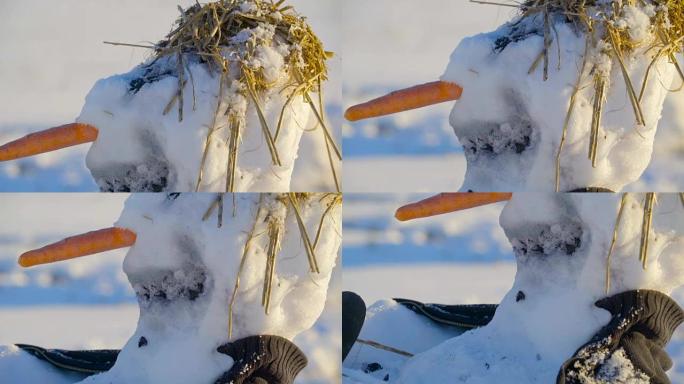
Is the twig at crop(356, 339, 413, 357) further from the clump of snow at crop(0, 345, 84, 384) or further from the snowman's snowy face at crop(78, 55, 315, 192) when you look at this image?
the clump of snow at crop(0, 345, 84, 384)

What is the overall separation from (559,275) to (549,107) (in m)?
0.49

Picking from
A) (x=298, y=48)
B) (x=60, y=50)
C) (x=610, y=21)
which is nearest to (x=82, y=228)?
(x=60, y=50)

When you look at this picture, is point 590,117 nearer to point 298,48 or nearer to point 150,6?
point 298,48

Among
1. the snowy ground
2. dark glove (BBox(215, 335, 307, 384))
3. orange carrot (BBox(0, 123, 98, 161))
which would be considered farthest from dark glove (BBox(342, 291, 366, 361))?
orange carrot (BBox(0, 123, 98, 161))

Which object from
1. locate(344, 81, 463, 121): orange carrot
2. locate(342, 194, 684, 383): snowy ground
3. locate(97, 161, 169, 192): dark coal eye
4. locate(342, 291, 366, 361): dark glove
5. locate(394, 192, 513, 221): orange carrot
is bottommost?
locate(342, 291, 366, 361): dark glove

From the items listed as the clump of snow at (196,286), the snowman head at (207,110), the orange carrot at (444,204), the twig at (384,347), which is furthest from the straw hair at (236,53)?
the twig at (384,347)

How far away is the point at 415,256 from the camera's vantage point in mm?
2875

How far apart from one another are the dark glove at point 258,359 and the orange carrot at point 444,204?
52cm

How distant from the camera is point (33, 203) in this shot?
2824 mm

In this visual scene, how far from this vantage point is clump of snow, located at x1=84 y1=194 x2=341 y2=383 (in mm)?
2785

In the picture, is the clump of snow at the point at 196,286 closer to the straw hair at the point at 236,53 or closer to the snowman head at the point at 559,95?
the straw hair at the point at 236,53

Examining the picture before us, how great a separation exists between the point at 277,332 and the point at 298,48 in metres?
0.82

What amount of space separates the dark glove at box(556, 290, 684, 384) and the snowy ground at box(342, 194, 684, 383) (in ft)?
0.96

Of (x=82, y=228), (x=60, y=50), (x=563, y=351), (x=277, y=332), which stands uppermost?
(x=60, y=50)
